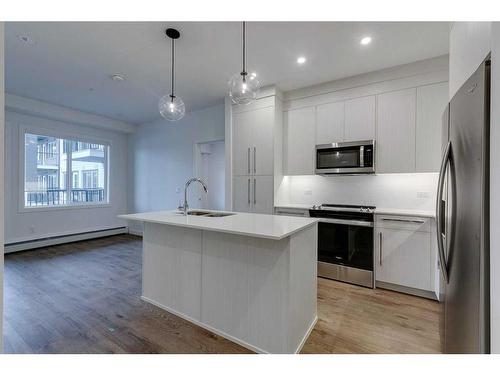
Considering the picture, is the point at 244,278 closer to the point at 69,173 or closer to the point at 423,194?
the point at 423,194

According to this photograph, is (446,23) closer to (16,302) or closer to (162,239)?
(162,239)

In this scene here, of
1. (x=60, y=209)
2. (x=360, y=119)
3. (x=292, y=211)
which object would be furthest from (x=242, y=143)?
(x=60, y=209)

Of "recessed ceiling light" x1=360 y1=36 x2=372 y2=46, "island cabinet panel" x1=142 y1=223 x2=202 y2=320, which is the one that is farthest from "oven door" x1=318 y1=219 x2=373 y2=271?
"recessed ceiling light" x1=360 y1=36 x2=372 y2=46

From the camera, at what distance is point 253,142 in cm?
382

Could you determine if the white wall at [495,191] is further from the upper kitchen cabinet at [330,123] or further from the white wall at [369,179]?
the upper kitchen cabinet at [330,123]

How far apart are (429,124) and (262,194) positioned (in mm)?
2367

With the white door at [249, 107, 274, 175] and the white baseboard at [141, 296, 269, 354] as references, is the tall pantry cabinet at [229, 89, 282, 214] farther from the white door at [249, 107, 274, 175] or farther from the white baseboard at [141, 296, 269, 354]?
the white baseboard at [141, 296, 269, 354]

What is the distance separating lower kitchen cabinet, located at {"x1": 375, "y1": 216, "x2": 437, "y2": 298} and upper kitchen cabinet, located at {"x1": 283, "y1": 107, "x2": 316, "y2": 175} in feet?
4.37

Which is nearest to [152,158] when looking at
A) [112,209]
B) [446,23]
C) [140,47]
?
[112,209]

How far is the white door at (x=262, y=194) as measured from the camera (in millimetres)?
3670

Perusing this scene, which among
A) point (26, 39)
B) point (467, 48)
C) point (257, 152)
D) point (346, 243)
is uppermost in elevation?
point (26, 39)

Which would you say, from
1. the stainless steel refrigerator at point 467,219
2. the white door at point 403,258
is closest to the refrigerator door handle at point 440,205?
the stainless steel refrigerator at point 467,219

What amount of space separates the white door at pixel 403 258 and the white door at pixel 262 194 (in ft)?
5.09

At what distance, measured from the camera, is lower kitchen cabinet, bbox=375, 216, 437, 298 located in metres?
2.65
